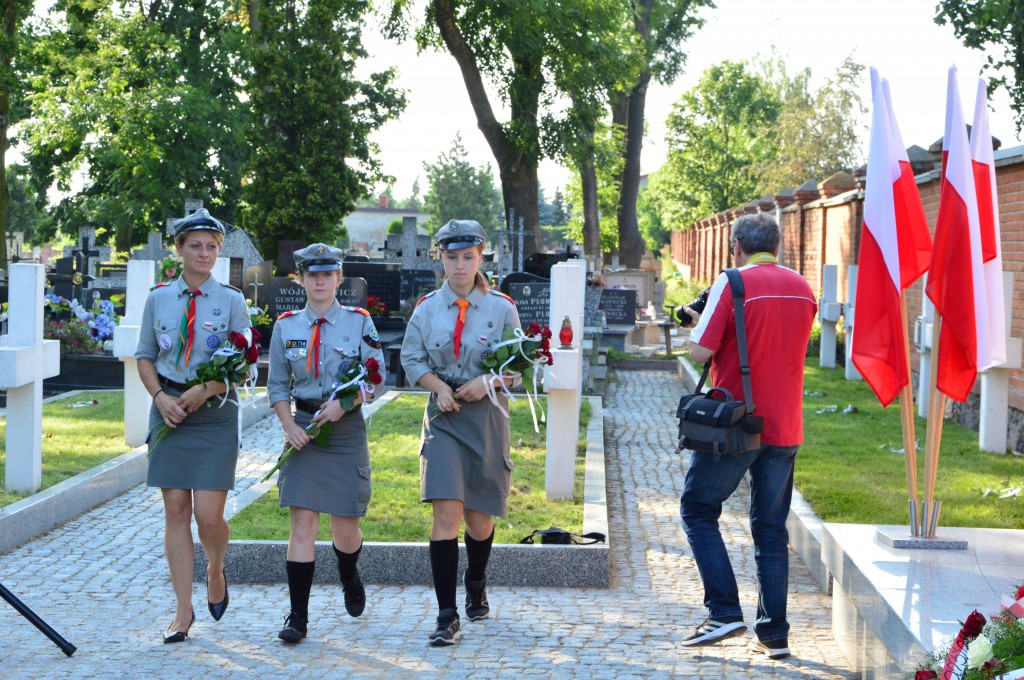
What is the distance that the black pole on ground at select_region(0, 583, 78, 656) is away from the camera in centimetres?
Answer: 504

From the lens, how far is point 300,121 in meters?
29.3

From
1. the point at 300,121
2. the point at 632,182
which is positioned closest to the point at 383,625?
the point at 300,121

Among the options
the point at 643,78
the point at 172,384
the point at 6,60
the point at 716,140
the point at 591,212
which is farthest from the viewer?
the point at 716,140

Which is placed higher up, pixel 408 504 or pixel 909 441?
pixel 909 441

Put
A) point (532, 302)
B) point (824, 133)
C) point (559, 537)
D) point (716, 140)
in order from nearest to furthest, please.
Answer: point (559, 537) → point (532, 302) → point (824, 133) → point (716, 140)

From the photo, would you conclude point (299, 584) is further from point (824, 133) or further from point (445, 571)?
point (824, 133)

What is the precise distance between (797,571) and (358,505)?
2.91 meters

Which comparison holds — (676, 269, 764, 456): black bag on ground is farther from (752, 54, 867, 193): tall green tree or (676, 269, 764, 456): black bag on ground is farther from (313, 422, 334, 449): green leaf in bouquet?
(752, 54, 867, 193): tall green tree

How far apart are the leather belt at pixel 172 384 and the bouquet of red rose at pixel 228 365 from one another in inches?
1.2

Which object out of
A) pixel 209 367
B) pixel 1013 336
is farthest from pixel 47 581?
pixel 1013 336

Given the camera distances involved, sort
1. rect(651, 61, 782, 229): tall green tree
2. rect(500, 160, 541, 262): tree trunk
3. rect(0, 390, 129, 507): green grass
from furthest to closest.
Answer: rect(651, 61, 782, 229): tall green tree, rect(500, 160, 541, 262): tree trunk, rect(0, 390, 129, 507): green grass

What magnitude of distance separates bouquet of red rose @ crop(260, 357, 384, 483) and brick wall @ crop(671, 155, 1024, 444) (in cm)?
663

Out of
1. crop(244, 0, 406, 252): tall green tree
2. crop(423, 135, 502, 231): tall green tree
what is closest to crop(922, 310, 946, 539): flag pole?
crop(244, 0, 406, 252): tall green tree

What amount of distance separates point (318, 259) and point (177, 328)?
2.35 feet
